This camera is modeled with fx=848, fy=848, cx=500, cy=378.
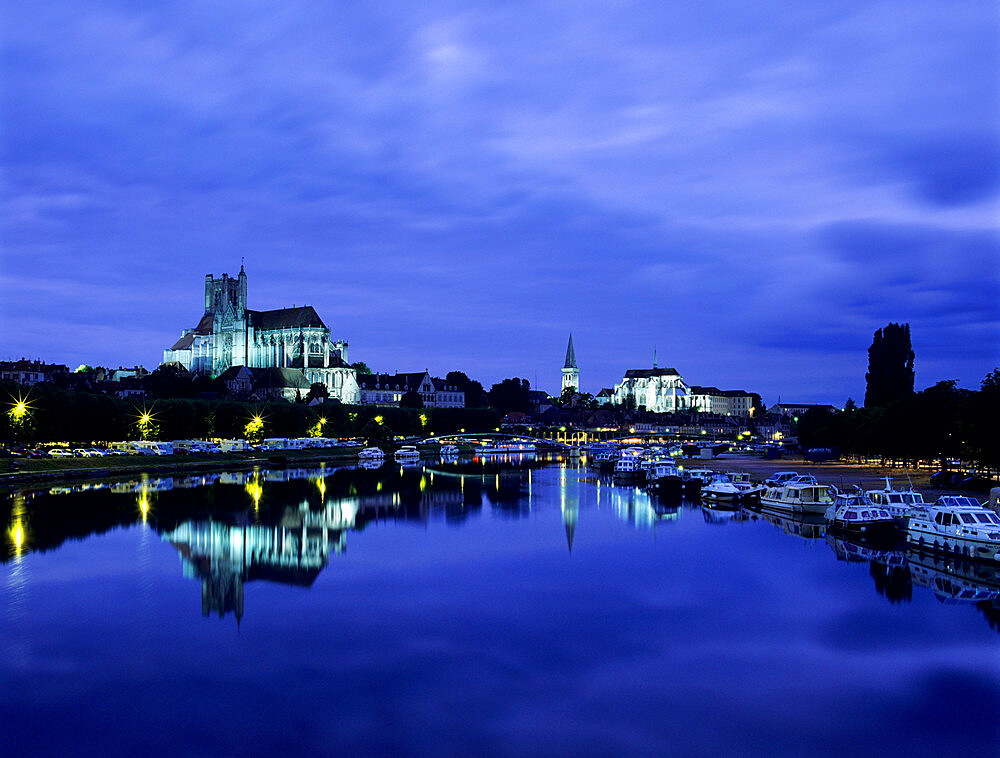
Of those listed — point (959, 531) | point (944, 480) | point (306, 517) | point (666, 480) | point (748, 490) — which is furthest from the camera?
point (666, 480)

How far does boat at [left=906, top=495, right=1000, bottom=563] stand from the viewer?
1232 inches

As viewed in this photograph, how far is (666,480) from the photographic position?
69312mm

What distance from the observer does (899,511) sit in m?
39.8

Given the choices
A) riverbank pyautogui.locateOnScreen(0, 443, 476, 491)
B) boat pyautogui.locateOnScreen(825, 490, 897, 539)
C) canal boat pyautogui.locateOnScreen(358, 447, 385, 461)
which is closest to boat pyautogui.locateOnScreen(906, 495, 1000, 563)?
boat pyautogui.locateOnScreen(825, 490, 897, 539)

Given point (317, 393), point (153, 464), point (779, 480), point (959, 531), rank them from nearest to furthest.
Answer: point (959, 531) → point (779, 480) → point (153, 464) → point (317, 393)

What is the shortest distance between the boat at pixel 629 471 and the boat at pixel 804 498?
32.2m

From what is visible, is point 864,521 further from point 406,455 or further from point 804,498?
point 406,455

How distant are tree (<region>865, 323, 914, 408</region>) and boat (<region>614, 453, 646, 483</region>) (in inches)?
1778

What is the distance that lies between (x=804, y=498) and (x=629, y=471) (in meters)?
39.9

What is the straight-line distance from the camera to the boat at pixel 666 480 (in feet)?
225

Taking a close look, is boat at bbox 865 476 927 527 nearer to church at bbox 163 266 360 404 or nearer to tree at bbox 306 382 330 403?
tree at bbox 306 382 330 403

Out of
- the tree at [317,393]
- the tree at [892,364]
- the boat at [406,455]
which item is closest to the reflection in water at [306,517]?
the boat at [406,455]

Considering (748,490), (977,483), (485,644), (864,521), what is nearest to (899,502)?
(864,521)

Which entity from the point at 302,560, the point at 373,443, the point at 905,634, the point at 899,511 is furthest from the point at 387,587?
the point at 373,443
